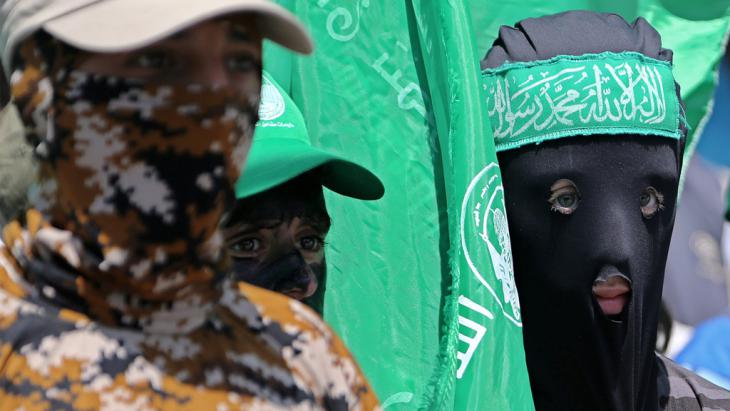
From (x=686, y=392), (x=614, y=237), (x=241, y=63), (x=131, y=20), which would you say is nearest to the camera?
(x=131, y=20)

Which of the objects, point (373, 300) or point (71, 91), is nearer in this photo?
point (71, 91)

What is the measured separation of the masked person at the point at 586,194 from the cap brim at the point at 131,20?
5.49ft

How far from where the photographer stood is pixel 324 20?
271 cm

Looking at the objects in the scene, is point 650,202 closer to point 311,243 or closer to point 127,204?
point 311,243

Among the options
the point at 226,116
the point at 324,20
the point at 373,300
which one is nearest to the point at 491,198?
the point at 373,300

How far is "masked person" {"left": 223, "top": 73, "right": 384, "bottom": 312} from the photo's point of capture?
2.22m

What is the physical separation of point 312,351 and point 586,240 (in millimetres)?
1527

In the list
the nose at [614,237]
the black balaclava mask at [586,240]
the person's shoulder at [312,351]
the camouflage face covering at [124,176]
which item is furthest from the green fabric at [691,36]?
the camouflage face covering at [124,176]

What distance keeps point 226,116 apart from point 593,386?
180cm

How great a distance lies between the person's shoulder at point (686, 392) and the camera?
3.11m

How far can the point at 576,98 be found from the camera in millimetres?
2893

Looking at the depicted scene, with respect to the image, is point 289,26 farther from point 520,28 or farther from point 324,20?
point 520,28

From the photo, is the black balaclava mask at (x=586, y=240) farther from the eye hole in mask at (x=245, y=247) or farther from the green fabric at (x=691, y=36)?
the eye hole in mask at (x=245, y=247)

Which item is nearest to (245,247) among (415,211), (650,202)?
(415,211)
